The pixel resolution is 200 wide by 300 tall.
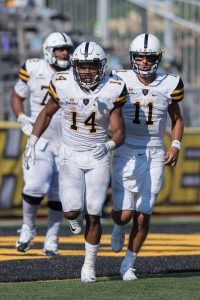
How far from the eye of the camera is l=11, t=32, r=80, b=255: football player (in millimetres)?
9188

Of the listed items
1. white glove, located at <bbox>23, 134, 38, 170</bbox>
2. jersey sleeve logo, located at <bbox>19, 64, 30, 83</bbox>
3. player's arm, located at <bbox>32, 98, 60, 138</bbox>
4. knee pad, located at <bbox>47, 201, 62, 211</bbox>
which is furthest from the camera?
jersey sleeve logo, located at <bbox>19, 64, 30, 83</bbox>

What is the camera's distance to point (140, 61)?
7.68 meters

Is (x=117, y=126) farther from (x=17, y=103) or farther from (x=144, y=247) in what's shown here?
(x=144, y=247)

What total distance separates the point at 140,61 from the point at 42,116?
86cm

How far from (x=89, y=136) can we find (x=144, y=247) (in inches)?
104

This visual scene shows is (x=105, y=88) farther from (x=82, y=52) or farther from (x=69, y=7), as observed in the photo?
(x=69, y=7)

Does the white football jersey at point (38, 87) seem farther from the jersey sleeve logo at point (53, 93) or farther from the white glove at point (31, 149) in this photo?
the jersey sleeve logo at point (53, 93)

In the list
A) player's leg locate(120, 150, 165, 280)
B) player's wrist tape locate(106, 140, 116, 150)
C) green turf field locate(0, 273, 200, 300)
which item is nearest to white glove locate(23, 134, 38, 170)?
player's wrist tape locate(106, 140, 116, 150)

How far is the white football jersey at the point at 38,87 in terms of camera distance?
9305 millimetres

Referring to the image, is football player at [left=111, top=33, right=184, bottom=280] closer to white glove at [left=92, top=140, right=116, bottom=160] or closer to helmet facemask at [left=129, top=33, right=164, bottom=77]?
helmet facemask at [left=129, top=33, right=164, bottom=77]

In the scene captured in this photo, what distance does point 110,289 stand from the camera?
23.0 feet

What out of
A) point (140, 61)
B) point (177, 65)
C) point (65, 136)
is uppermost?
point (140, 61)

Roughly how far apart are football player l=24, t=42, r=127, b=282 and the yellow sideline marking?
61.1 inches

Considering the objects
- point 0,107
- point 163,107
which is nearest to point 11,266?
point 163,107
